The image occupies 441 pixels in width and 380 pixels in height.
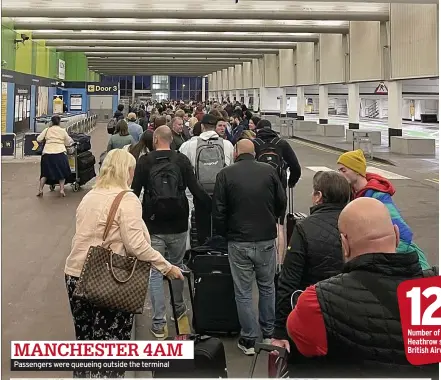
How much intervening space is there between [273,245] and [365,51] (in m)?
20.5

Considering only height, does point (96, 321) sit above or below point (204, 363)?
above

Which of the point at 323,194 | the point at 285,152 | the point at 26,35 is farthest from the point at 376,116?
the point at 323,194

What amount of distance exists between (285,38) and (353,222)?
26.9 metres

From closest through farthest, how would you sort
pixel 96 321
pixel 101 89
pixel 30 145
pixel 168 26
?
pixel 96 321 → pixel 30 145 → pixel 168 26 → pixel 101 89

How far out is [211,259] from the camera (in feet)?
14.6

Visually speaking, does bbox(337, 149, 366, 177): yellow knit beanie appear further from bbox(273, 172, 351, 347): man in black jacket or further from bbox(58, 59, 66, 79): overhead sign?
bbox(58, 59, 66, 79): overhead sign

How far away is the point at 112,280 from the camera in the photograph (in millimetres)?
3020

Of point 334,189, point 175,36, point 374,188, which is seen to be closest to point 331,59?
point 175,36

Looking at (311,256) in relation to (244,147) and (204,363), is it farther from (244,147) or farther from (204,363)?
(244,147)

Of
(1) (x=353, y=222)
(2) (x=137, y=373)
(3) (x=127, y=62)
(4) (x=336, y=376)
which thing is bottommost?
(2) (x=137, y=373)

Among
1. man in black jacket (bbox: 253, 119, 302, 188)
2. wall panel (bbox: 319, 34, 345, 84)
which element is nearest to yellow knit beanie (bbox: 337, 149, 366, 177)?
man in black jacket (bbox: 253, 119, 302, 188)

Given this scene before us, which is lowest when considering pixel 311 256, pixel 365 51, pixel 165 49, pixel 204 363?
pixel 204 363

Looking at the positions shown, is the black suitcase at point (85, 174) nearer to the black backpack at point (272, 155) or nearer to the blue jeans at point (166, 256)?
the black backpack at point (272, 155)

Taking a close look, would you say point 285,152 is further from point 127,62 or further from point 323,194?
point 127,62
